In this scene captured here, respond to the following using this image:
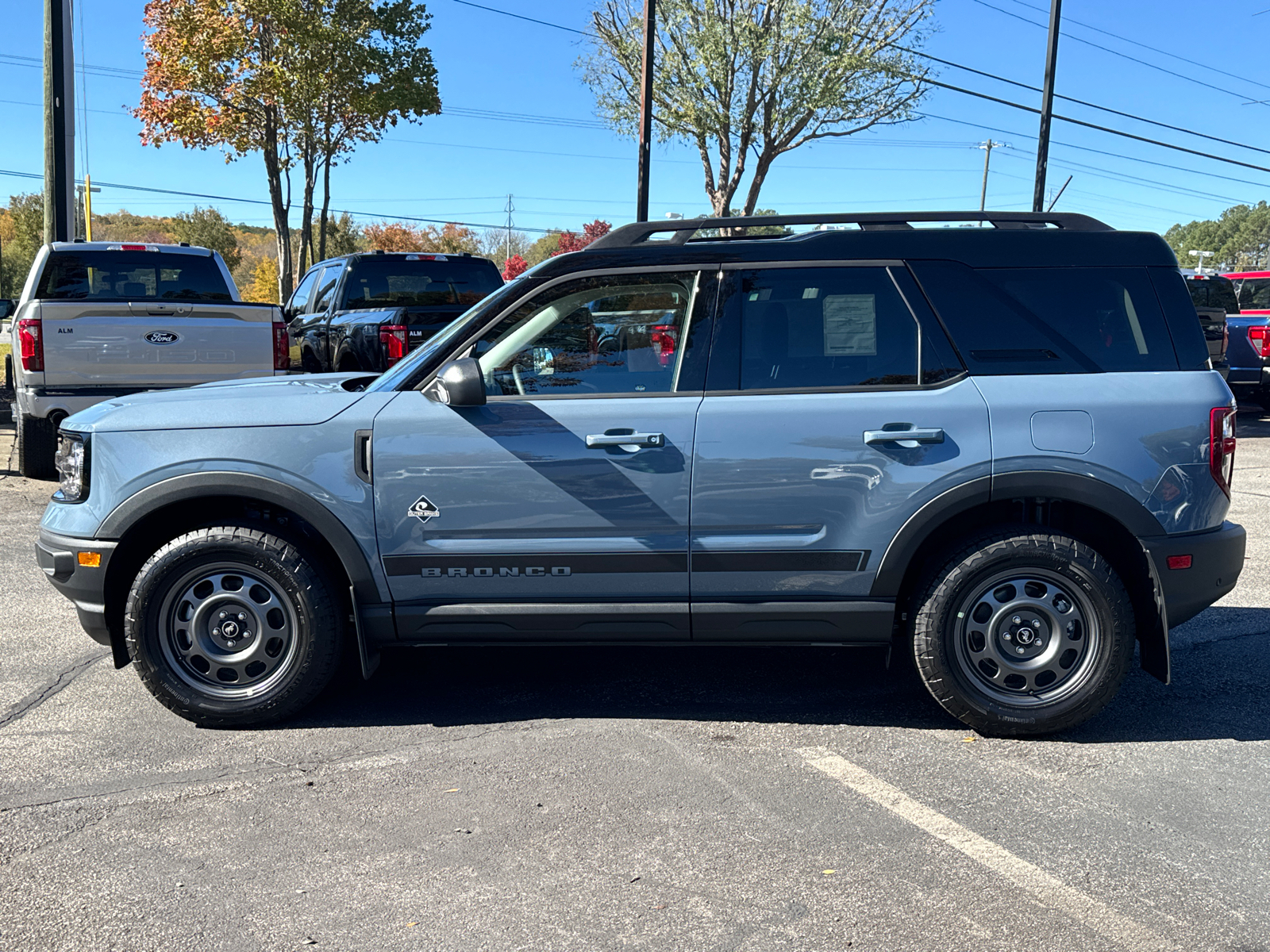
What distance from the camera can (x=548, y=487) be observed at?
4.12 m

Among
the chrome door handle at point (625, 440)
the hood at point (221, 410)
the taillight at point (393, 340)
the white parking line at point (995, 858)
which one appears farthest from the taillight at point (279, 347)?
the white parking line at point (995, 858)

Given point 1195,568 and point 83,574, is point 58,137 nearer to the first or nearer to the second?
point 83,574

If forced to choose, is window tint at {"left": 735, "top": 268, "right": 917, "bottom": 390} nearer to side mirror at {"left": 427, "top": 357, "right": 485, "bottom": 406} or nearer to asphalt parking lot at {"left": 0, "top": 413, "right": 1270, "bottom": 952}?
side mirror at {"left": 427, "top": 357, "right": 485, "bottom": 406}

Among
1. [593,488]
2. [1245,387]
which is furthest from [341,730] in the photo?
[1245,387]

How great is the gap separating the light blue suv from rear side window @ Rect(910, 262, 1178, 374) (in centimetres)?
1

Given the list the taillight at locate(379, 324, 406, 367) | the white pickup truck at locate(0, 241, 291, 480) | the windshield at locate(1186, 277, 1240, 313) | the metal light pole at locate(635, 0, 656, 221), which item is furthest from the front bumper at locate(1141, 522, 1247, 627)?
the metal light pole at locate(635, 0, 656, 221)

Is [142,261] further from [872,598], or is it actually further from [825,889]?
[825,889]

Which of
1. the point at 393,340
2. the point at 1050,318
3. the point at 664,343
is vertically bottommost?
A: the point at 664,343

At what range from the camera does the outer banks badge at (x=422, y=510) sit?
414 cm

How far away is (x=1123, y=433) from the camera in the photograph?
4.09 metres

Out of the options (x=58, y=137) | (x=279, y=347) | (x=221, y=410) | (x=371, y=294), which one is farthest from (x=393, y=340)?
(x=221, y=410)

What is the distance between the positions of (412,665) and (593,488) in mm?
1604

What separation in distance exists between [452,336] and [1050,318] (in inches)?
89.3

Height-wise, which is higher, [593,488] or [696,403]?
[696,403]
